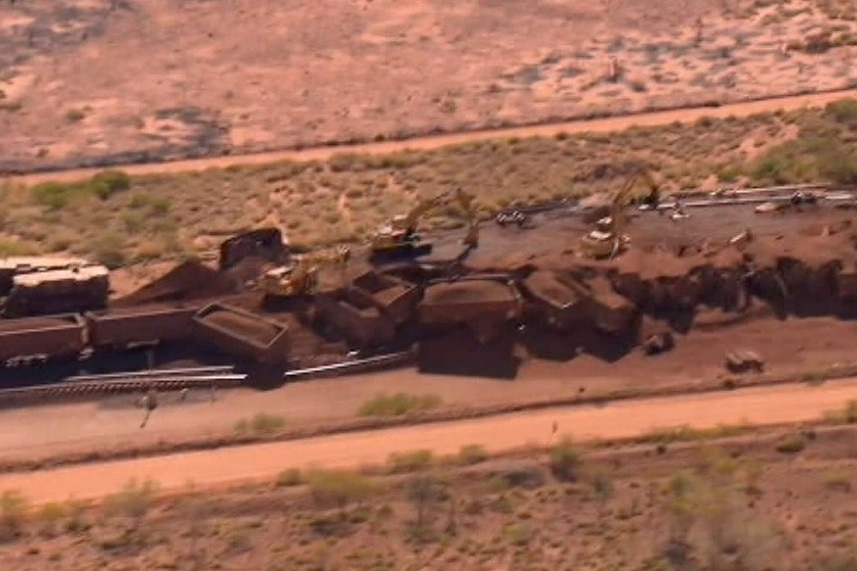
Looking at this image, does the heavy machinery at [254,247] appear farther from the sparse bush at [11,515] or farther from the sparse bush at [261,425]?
the sparse bush at [11,515]

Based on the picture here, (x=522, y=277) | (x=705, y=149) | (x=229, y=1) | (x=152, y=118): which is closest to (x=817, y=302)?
(x=522, y=277)

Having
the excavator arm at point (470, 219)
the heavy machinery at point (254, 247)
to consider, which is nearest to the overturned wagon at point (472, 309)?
the excavator arm at point (470, 219)

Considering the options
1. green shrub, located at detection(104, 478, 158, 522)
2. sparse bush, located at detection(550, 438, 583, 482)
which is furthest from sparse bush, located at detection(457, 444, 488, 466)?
green shrub, located at detection(104, 478, 158, 522)

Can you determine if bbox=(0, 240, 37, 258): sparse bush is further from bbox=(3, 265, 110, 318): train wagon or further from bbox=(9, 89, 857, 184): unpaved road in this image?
bbox=(9, 89, 857, 184): unpaved road

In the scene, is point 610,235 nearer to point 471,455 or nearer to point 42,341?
point 471,455

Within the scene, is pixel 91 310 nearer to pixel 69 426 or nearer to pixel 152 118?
pixel 69 426

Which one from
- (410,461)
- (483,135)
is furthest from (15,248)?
(410,461)
